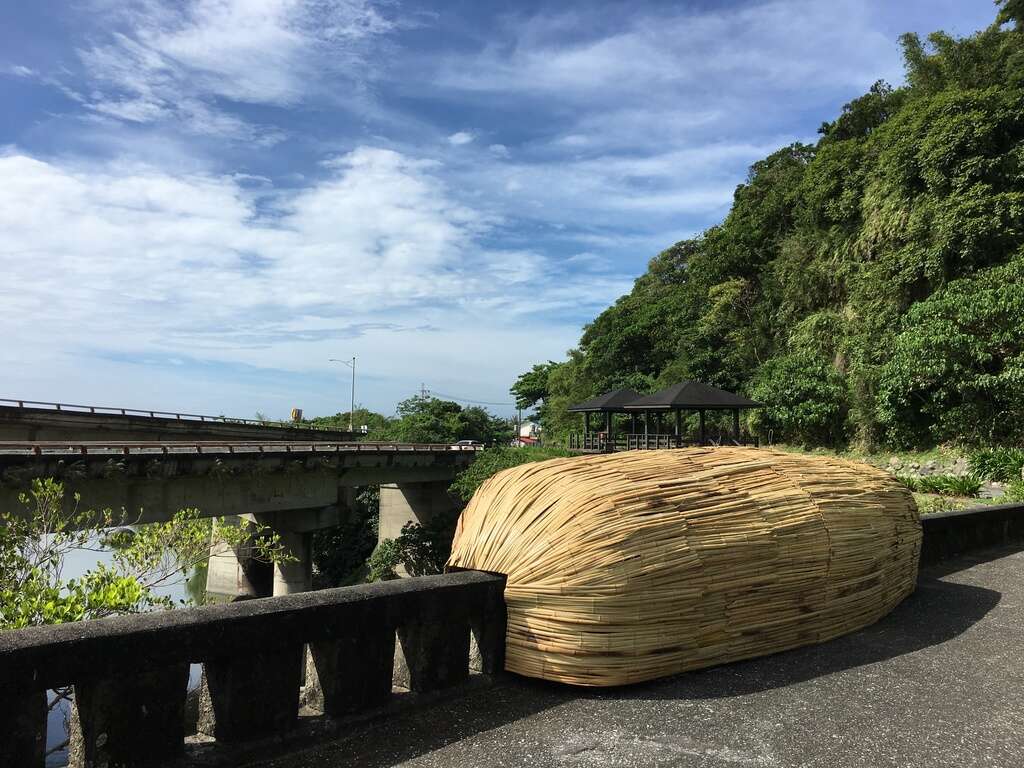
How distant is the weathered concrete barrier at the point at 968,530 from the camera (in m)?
5.93

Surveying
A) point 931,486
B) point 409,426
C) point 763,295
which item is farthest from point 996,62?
point 409,426

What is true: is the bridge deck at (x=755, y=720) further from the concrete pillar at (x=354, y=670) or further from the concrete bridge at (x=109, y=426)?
the concrete bridge at (x=109, y=426)

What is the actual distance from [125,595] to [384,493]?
1111 inches

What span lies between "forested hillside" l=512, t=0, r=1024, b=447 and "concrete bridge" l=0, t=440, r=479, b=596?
14.8 metres

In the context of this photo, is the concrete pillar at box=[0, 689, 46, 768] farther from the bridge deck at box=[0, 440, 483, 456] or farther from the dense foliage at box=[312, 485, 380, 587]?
the dense foliage at box=[312, 485, 380, 587]

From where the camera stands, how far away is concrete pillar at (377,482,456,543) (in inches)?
1169

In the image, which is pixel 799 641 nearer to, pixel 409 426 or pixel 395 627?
pixel 395 627

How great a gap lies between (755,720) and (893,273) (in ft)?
79.4

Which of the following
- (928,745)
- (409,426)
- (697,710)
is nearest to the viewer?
(928,745)

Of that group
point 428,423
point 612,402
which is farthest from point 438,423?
point 612,402

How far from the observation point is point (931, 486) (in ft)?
41.4

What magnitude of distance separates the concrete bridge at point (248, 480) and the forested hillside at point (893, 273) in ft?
48.5

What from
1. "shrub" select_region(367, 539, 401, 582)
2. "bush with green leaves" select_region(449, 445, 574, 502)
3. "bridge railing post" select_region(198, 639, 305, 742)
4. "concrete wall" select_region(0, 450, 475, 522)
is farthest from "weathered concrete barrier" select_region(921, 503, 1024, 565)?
"shrub" select_region(367, 539, 401, 582)

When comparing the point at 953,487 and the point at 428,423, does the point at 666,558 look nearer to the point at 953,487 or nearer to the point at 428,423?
the point at 953,487
